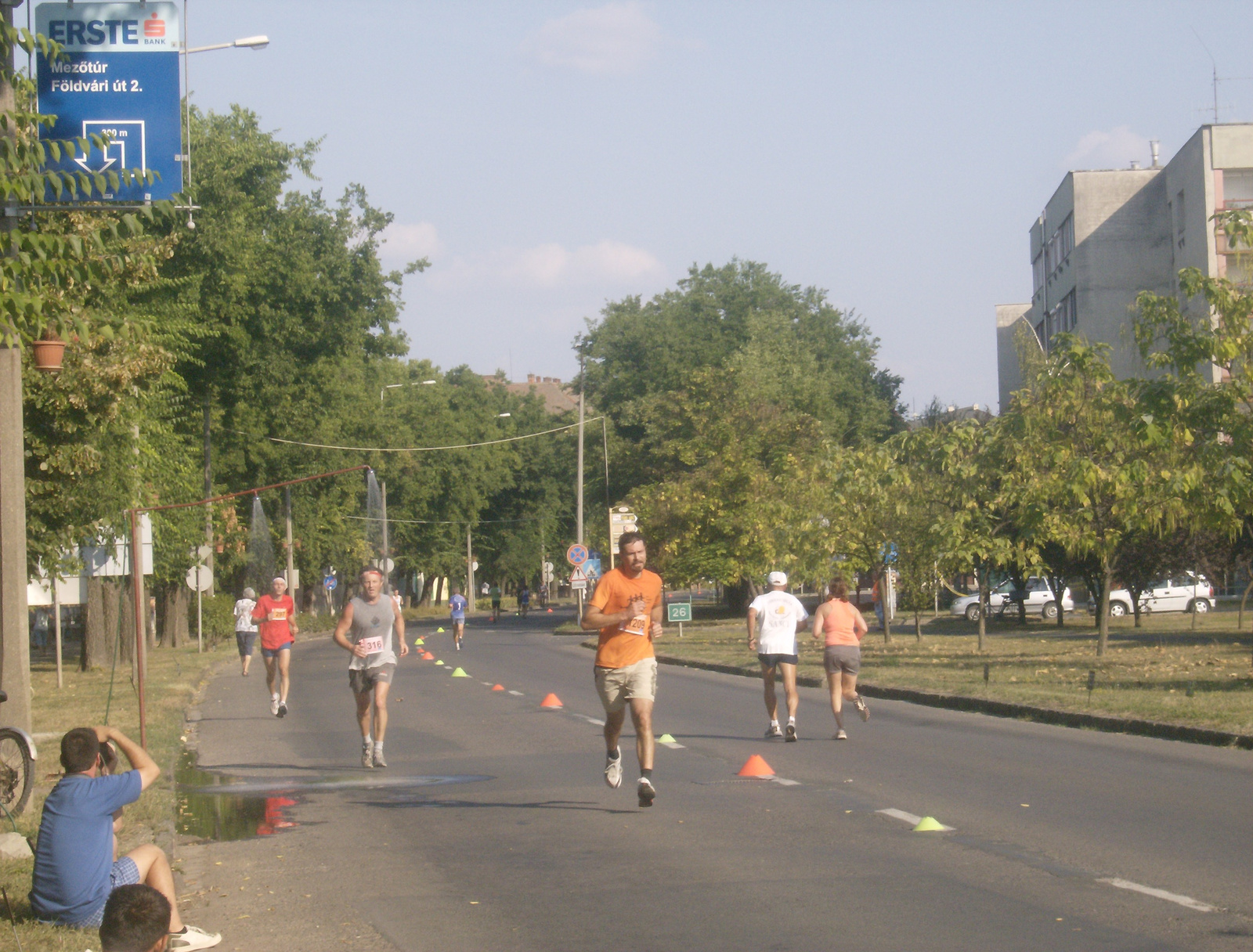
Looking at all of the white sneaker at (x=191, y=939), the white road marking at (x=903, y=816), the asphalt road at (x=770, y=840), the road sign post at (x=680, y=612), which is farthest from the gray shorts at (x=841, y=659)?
the road sign post at (x=680, y=612)

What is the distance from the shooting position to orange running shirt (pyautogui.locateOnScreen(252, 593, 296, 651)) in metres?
19.8

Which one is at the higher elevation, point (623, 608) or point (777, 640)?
point (623, 608)

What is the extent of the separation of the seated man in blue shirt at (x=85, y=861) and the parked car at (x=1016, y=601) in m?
42.8

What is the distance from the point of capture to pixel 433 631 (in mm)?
58219

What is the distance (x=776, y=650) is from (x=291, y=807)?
6.03 m

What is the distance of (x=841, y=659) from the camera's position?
15.6 m

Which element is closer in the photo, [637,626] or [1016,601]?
[637,626]

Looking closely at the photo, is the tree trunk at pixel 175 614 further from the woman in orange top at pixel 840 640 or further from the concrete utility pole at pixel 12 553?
the concrete utility pole at pixel 12 553

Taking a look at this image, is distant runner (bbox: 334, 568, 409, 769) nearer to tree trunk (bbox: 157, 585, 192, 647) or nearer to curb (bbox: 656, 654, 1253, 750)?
curb (bbox: 656, 654, 1253, 750)

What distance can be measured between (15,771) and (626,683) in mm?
4313

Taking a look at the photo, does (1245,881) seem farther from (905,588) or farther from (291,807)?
(905,588)

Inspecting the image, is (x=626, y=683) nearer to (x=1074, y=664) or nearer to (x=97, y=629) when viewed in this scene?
(x=1074, y=664)

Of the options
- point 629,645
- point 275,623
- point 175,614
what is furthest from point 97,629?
point 629,645

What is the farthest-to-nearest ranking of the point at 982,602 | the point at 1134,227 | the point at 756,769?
the point at 1134,227 < the point at 982,602 < the point at 756,769
